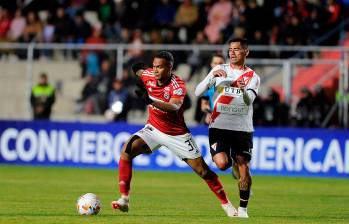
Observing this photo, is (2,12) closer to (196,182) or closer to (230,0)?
(230,0)

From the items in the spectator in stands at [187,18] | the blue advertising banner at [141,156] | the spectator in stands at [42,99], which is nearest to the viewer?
the blue advertising banner at [141,156]

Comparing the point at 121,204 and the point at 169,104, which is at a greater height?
the point at 169,104

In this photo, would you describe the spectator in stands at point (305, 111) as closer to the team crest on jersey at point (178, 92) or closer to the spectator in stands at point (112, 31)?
the spectator in stands at point (112, 31)

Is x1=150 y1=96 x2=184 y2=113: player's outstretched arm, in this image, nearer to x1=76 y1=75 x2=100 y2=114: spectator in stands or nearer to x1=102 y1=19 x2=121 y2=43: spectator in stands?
x1=76 y1=75 x2=100 y2=114: spectator in stands

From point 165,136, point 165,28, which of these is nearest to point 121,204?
point 165,136

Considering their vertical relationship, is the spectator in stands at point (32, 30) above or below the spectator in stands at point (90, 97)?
above

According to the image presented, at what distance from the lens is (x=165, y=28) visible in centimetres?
2886

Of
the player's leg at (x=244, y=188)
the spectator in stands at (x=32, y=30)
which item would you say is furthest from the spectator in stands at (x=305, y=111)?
the player's leg at (x=244, y=188)

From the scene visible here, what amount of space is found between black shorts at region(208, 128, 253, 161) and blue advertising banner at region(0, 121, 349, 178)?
991 centimetres

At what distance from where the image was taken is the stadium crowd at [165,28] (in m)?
26.5

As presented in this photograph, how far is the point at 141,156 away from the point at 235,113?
11.7 m

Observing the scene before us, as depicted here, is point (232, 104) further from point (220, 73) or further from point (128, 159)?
point (128, 159)

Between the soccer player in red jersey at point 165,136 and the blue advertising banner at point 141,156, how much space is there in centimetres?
1059

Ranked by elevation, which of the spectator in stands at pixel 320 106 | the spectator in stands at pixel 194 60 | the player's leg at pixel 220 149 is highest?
the player's leg at pixel 220 149
